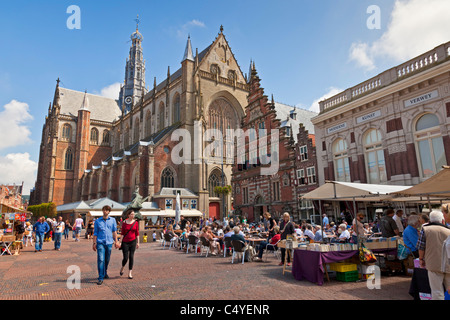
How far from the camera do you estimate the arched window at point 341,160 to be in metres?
17.5

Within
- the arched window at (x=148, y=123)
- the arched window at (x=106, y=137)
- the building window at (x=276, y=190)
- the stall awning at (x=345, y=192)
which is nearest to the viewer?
the stall awning at (x=345, y=192)

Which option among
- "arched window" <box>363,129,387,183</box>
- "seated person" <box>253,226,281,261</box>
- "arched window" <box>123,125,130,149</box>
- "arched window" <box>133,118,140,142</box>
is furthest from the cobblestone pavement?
"arched window" <box>123,125,130,149</box>

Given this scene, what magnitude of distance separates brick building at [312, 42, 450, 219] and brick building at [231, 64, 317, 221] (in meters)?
3.25

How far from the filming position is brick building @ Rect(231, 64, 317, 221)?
74.3 ft

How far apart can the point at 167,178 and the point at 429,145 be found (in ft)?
98.2

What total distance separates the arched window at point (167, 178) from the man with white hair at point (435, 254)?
34700mm

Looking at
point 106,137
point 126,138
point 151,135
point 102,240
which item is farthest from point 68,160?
point 102,240

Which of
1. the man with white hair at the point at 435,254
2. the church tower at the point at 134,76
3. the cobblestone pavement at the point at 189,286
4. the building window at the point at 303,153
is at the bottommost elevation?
the cobblestone pavement at the point at 189,286

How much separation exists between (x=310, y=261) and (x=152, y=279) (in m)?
3.80

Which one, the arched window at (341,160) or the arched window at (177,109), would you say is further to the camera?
the arched window at (177,109)

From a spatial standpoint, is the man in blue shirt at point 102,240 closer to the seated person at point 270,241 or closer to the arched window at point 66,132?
the seated person at point 270,241

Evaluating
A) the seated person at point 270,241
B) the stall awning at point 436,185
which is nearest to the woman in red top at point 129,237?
the seated person at point 270,241

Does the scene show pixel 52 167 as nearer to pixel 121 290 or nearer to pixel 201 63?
pixel 201 63

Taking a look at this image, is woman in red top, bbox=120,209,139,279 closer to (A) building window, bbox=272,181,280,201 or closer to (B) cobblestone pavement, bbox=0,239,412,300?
(B) cobblestone pavement, bbox=0,239,412,300
